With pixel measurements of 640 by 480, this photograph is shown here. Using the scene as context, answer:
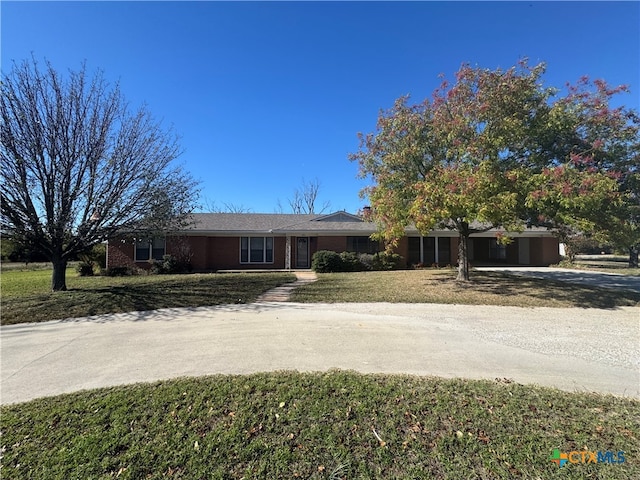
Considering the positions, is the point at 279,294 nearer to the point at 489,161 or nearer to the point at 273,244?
the point at 489,161

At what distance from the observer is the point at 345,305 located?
9234mm

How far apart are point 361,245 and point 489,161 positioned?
11.2 metres

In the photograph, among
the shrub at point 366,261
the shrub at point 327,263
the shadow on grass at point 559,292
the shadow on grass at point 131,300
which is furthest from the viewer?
the shrub at point 366,261

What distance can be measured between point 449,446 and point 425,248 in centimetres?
1930

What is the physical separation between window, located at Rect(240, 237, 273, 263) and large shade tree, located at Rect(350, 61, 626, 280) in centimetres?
958

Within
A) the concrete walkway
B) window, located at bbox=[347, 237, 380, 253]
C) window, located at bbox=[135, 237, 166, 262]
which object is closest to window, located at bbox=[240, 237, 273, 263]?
window, located at bbox=[135, 237, 166, 262]

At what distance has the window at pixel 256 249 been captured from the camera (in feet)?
67.9

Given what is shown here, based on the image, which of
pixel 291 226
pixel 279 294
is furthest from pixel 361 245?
pixel 279 294

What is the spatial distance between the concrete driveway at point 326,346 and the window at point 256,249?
480 inches

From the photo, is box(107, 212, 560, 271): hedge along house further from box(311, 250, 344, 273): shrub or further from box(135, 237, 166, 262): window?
box(311, 250, 344, 273): shrub

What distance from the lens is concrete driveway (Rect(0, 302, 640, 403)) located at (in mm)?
4402

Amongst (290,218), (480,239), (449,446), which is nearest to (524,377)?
(449,446)

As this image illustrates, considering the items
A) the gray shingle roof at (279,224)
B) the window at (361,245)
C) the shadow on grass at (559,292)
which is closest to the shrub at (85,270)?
the gray shingle roof at (279,224)

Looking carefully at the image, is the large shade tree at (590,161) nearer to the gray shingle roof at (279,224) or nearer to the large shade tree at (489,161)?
the large shade tree at (489,161)
